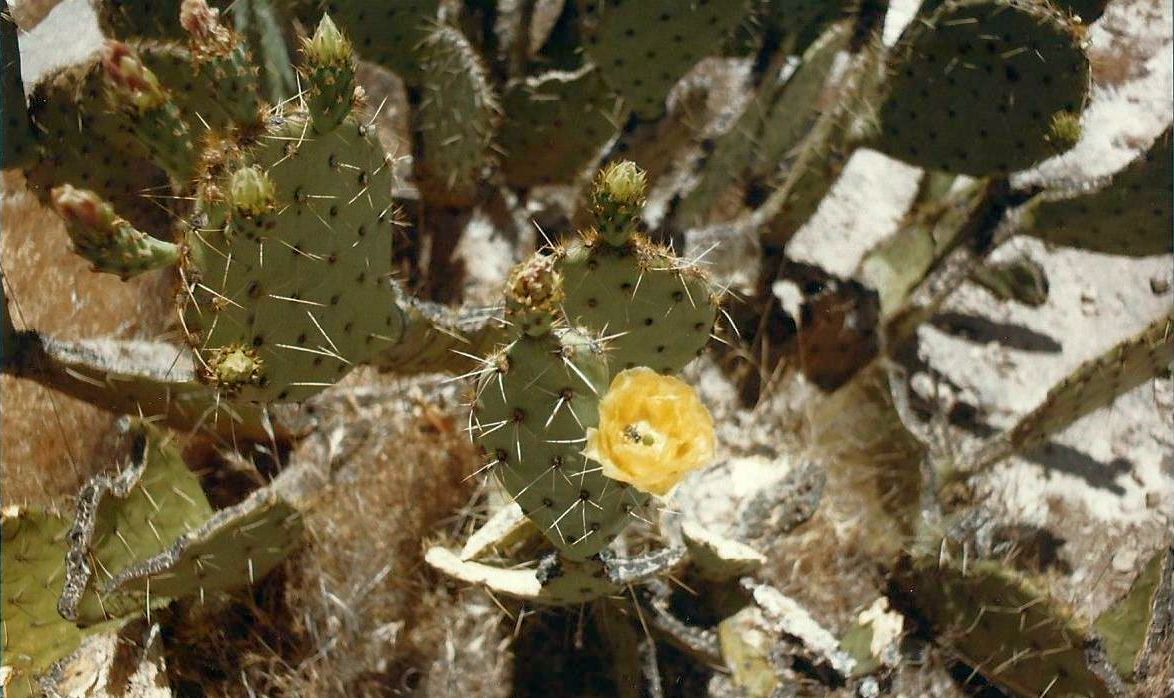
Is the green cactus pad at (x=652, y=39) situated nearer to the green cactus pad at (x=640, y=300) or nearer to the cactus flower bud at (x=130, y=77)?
the green cactus pad at (x=640, y=300)

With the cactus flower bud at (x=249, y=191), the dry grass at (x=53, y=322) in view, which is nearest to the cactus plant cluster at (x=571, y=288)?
the cactus flower bud at (x=249, y=191)

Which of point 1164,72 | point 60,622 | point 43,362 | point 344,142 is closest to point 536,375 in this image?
point 344,142

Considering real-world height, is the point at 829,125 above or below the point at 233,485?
above

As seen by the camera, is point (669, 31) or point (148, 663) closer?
point (148, 663)

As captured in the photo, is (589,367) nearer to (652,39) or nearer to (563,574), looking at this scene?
(563,574)

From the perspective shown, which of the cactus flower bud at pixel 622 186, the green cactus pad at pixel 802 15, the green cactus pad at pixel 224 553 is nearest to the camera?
the cactus flower bud at pixel 622 186

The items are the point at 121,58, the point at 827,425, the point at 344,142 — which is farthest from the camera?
the point at 827,425

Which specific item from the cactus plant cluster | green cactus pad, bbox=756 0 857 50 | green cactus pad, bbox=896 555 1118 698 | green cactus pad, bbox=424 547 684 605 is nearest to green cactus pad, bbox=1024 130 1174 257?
the cactus plant cluster

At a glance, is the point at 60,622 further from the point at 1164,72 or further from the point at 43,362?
the point at 1164,72
